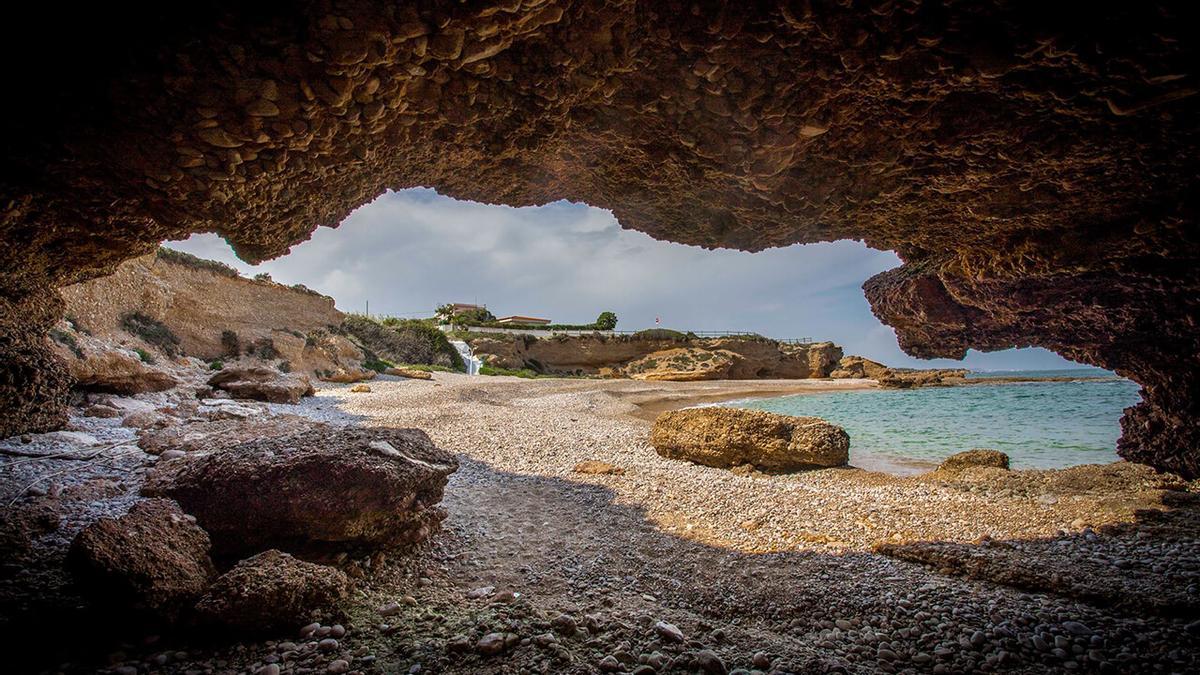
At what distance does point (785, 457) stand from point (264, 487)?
701 cm

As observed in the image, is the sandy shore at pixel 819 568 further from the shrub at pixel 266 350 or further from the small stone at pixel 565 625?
Result: the shrub at pixel 266 350

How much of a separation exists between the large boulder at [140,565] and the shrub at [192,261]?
18.0 metres

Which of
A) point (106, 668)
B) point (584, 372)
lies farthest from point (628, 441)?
point (584, 372)

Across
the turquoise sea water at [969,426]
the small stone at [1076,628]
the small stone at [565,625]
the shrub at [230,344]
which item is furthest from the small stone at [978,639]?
the shrub at [230,344]

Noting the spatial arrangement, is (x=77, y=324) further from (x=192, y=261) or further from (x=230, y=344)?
(x=192, y=261)

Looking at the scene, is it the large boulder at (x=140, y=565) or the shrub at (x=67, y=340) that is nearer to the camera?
the large boulder at (x=140, y=565)

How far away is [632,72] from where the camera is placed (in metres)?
2.87

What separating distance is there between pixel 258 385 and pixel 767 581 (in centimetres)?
1237

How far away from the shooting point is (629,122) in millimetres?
3324

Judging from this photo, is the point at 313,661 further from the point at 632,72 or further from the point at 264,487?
the point at 632,72

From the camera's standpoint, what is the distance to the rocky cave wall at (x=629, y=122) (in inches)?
77.4

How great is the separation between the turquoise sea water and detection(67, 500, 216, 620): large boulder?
34.5ft

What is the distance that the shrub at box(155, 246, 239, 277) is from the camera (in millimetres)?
15672

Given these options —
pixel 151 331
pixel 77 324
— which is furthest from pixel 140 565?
pixel 151 331
